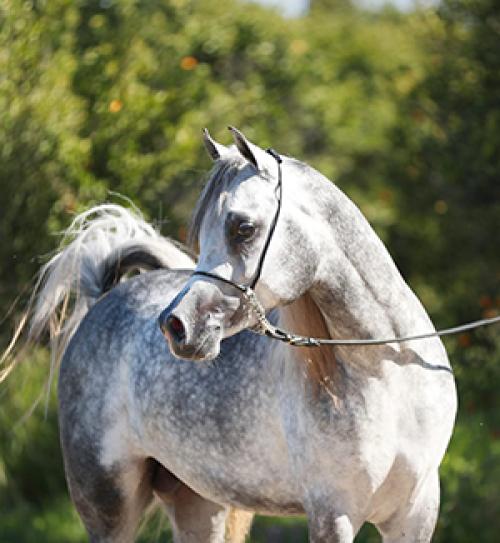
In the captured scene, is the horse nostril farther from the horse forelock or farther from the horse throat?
the horse throat

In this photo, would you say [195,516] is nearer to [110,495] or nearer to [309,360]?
[110,495]

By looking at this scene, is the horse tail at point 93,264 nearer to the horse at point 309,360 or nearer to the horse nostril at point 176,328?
the horse at point 309,360

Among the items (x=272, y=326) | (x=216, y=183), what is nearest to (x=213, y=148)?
(x=216, y=183)

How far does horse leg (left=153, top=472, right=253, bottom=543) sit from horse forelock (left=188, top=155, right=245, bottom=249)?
1.56m

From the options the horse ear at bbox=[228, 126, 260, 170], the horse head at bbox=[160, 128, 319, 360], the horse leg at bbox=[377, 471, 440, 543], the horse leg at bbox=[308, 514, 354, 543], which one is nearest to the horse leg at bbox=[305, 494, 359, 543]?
the horse leg at bbox=[308, 514, 354, 543]

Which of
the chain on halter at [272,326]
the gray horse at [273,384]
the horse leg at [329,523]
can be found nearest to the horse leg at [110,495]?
the gray horse at [273,384]

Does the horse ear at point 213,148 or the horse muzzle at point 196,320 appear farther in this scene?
the horse ear at point 213,148

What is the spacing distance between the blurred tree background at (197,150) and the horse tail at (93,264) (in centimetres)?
24

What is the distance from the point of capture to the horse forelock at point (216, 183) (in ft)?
11.3

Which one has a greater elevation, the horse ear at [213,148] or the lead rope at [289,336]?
the horse ear at [213,148]

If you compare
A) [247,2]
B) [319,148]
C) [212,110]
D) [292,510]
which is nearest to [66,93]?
[212,110]

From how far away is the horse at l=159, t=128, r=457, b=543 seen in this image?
3.38m

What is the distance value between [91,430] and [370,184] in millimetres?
9915

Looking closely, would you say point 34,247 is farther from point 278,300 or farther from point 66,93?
point 278,300
